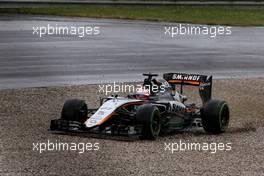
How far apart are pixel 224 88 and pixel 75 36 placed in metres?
10.9

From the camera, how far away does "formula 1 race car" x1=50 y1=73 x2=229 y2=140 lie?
14141 mm

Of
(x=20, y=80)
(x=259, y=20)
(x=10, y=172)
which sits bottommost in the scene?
(x=10, y=172)

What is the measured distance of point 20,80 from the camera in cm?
2119

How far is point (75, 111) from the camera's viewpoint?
14.9 m

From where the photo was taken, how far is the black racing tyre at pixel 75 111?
1488 cm

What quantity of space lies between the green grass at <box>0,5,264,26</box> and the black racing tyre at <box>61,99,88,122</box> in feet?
68.0

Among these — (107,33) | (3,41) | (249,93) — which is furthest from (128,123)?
(107,33)

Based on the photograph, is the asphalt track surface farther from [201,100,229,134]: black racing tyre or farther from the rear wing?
[201,100,229,134]: black racing tyre

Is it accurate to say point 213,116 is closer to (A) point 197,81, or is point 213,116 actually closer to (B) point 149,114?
(A) point 197,81

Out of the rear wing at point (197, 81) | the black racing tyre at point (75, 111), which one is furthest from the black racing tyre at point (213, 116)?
the black racing tyre at point (75, 111)

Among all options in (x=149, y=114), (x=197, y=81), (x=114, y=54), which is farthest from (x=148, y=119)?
(x=114, y=54)

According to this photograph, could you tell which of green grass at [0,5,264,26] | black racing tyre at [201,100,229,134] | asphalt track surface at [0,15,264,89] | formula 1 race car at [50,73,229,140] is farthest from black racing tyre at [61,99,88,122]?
green grass at [0,5,264,26]

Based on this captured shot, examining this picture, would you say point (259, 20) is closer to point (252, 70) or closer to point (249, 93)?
point (252, 70)

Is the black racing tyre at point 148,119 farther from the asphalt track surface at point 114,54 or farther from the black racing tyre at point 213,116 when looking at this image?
the asphalt track surface at point 114,54
